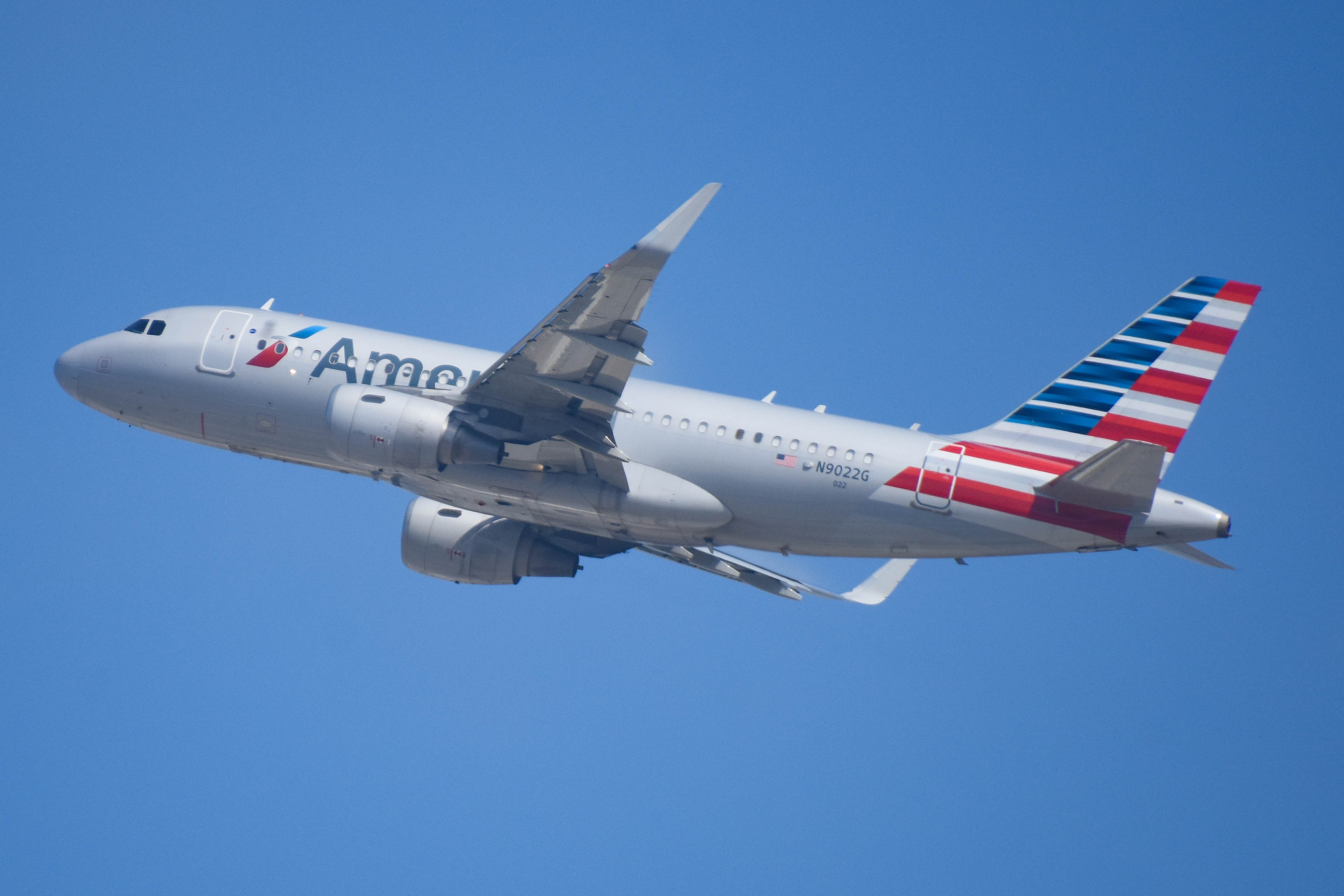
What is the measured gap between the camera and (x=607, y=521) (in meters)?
27.3

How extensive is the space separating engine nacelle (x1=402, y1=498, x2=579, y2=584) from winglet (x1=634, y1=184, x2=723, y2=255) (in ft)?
36.5

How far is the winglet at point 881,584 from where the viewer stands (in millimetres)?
31406

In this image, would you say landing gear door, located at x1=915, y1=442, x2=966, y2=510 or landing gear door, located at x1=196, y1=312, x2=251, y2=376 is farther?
landing gear door, located at x1=196, y1=312, x2=251, y2=376

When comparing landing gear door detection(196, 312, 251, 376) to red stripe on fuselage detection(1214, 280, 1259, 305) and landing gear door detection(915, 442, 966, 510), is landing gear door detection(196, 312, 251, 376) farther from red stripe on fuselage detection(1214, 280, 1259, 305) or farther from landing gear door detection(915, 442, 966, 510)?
red stripe on fuselage detection(1214, 280, 1259, 305)

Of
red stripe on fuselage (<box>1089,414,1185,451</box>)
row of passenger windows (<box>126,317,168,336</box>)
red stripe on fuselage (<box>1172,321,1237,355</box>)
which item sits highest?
red stripe on fuselage (<box>1172,321,1237,355</box>)

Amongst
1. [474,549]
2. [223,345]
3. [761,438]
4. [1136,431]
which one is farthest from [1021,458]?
[223,345]

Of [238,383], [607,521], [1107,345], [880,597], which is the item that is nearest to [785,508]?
[607,521]

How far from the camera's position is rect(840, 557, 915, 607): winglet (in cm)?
3141

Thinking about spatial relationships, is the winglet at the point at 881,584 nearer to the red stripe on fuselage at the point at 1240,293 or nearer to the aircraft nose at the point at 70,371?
the red stripe on fuselage at the point at 1240,293

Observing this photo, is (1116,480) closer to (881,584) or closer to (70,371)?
(881,584)

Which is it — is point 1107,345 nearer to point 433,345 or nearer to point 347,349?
point 433,345

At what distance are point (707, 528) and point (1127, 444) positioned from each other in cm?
872

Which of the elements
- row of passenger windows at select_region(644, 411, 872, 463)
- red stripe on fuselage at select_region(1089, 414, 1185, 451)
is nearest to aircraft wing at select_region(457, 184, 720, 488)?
row of passenger windows at select_region(644, 411, 872, 463)

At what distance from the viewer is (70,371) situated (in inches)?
1212
